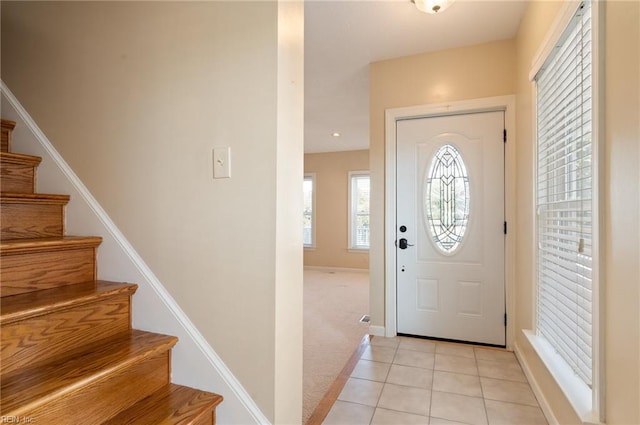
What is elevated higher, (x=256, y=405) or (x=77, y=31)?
(x=77, y=31)

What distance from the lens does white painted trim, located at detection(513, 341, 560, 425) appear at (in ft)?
5.42

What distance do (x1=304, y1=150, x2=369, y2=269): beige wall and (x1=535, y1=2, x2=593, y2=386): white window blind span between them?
4.72 metres

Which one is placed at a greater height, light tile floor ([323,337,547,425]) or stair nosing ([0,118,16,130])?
stair nosing ([0,118,16,130])

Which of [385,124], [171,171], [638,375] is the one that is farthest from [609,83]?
[385,124]

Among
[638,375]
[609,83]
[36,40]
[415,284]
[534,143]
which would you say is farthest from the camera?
[415,284]

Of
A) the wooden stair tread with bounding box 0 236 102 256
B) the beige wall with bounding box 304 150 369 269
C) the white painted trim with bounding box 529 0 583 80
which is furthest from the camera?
the beige wall with bounding box 304 150 369 269

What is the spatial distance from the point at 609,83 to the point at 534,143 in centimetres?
100

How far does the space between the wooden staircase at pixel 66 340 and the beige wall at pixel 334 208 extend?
17.9 feet

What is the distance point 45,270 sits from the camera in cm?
133

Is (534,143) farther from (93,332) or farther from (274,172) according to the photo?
(93,332)

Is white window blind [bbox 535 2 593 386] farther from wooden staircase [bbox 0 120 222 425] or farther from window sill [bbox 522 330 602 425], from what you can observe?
wooden staircase [bbox 0 120 222 425]

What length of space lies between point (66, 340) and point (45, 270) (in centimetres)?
35

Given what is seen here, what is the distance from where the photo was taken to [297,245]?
4.59 feet

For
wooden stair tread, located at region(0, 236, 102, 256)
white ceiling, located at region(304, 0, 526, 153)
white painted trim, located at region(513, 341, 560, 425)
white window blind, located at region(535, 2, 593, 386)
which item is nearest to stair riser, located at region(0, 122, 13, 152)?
wooden stair tread, located at region(0, 236, 102, 256)
